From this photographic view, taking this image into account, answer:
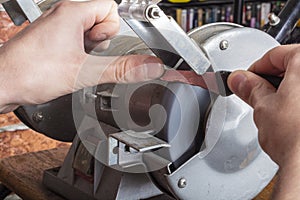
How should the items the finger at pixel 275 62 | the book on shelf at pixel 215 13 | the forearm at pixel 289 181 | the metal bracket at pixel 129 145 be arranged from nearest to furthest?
the forearm at pixel 289 181, the finger at pixel 275 62, the metal bracket at pixel 129 145, the book on shelf at pixel 215 13

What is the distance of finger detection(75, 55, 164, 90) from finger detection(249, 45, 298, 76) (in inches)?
4.2

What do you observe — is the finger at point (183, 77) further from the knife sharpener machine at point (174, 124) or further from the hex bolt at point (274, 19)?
the hex bolt at point (274, 19)

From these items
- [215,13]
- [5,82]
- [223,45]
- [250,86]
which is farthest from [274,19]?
[215,13]

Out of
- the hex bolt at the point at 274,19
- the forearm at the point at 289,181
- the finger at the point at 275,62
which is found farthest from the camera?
the hex bolt at the point at 274,19

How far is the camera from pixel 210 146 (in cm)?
64

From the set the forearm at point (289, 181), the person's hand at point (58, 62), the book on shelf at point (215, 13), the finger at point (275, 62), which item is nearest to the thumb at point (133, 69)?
the person's hand at point (58, 62)

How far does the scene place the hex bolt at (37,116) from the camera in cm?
80

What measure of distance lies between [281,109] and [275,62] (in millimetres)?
93

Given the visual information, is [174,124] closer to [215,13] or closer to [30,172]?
[30,172]

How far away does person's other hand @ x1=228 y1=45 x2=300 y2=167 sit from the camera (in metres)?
0.43

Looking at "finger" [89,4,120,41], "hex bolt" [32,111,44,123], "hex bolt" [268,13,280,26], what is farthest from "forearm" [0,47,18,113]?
"hex bolt" [268,13,280,26]

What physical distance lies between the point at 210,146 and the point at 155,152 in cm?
6

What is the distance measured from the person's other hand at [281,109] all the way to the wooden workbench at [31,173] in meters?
0.32

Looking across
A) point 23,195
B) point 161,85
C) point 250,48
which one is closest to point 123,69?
point 161,85
